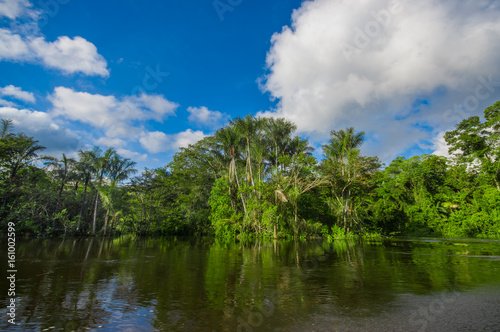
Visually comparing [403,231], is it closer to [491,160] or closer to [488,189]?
[488,189]

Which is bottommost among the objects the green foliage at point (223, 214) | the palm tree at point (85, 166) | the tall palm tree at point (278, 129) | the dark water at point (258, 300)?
the dark water at point (258, 300)

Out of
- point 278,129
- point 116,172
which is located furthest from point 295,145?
point 116,172

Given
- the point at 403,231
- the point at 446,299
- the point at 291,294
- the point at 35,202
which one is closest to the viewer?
the point at 446,299

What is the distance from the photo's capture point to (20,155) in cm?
2548

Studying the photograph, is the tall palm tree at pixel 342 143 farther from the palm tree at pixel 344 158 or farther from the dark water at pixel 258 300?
the dark water at pixel 258 300

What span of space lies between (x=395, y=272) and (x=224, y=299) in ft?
19.0

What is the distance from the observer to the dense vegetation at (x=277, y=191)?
2541cm

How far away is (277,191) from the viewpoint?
2359 centimetres

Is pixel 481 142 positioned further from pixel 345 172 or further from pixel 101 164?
pixel 101 164

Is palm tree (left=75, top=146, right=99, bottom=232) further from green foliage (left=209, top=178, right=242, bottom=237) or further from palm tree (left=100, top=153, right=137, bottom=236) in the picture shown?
green foliage (left=209, top=178, right=242, bottom=237)

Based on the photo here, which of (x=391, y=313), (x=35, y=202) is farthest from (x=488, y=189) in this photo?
(x=35, y=202)

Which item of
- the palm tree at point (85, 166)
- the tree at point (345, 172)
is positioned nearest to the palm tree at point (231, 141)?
the tree at point (345, 172)

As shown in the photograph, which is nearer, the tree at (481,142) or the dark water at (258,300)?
the dark water at (258,300)

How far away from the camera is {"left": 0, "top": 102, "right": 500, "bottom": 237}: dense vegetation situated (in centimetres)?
2541
